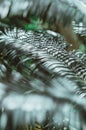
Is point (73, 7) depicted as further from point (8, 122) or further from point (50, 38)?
point (8, 122)

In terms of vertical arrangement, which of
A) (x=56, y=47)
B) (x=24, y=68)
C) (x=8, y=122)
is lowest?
(x=8, y=122)

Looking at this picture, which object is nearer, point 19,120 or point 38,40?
point 19,120

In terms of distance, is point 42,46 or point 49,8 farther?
point 42,46

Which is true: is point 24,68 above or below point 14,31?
below

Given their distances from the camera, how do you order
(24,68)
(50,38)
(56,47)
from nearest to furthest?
(24,68) < (56,47) < (50,38)

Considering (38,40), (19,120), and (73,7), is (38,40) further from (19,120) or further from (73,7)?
(19,120)

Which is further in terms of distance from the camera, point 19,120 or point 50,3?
point 50,3

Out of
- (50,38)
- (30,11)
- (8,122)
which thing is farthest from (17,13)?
(8,122)

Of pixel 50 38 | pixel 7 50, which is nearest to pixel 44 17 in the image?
pixel 7 50

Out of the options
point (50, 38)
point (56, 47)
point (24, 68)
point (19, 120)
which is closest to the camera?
point (19, 120)
